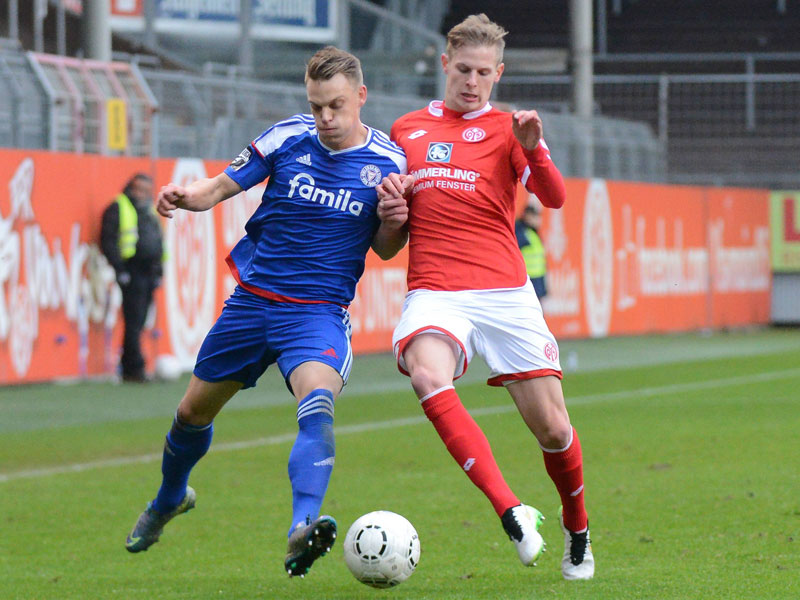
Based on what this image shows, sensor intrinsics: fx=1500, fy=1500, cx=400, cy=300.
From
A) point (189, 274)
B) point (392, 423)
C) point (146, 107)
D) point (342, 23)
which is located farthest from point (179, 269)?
point (342, 23)

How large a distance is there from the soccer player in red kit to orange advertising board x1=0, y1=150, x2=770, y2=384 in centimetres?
822

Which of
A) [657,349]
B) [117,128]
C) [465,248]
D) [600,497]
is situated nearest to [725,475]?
[600,497]

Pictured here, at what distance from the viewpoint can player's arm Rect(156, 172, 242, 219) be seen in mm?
5598

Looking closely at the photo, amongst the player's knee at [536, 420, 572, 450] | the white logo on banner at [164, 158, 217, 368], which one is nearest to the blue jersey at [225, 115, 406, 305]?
the player's knee at [536, 420, 572, 450]

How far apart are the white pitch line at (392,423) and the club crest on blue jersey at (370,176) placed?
4.01 m

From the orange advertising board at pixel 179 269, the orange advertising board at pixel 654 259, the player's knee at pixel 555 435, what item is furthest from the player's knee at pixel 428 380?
the orange advertising board at pixel 654 259

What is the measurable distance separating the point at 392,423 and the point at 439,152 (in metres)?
6.18

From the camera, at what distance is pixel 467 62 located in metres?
5.89

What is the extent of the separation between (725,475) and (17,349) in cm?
745

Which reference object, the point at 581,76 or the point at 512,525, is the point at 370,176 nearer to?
the point at 512,525

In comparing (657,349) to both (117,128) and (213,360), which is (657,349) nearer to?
(117,128)

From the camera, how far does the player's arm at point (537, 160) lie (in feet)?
18.3

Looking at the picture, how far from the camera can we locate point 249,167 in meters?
5.89

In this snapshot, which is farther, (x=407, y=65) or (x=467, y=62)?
(x=407, y=65)
